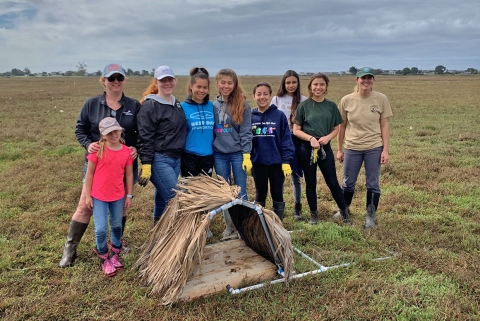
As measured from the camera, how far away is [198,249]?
3.30m

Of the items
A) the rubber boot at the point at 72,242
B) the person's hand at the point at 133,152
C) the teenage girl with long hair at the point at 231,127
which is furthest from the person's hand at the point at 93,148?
the teenage girl with long hair at the point at 231,127

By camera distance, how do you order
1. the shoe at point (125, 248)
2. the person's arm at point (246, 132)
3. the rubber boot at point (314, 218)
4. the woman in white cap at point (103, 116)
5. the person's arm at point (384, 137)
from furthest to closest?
the rubber boot at point (314, 218) < the person's arm at point (384, 137) < the shoe at point (125, 248) < the person's arm at point (246, 132) < the woman in white cap at point (103, 116)

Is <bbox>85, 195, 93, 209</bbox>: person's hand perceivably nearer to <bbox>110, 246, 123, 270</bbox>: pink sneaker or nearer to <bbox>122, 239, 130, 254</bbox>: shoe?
<bbox>110, 246, 123, 270</bbox>: pink sneaker

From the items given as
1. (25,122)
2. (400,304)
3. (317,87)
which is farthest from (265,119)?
(25,122)

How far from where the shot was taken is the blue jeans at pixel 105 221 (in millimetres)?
3770

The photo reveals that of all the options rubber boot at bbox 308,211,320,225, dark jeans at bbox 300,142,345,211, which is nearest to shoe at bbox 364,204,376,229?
dark jeans at bbox 300,142,345,211

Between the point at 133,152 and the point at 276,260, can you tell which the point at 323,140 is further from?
the point at 133,152

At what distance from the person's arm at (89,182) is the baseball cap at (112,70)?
2.90 ft

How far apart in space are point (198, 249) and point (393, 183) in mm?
4868

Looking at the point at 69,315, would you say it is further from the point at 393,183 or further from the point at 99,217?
the point at 393,183

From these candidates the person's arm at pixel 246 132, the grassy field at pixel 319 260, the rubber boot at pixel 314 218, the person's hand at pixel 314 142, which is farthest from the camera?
the rubber boot at pixel 314 218

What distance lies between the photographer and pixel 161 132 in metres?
3.87

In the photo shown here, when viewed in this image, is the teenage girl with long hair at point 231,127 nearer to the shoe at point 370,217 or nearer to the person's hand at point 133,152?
the person's hand at point 133,152

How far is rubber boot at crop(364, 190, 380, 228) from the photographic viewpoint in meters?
5.01
